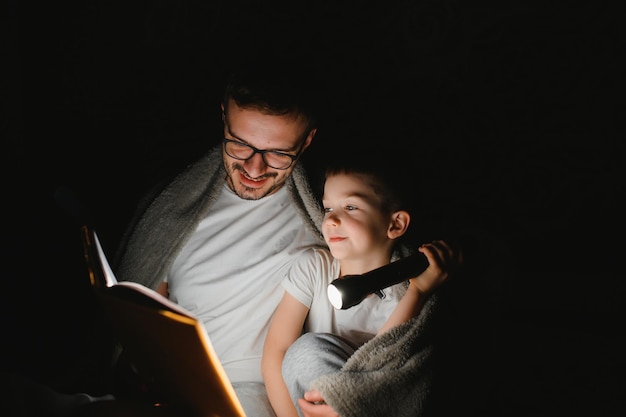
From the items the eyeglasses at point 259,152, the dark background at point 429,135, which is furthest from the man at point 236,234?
the dark background at point 429,135

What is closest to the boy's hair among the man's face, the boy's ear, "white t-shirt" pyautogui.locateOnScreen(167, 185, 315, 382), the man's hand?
the boy's ear

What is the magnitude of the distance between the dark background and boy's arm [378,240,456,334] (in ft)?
0.32

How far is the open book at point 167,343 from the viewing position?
23.8 inches

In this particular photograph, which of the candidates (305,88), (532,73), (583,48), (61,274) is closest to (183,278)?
(61,274)

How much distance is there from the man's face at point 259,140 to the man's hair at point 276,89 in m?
0.02

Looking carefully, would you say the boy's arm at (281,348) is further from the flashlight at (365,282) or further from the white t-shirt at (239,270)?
the flashlight at (365,282)

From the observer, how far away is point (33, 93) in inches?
48.6

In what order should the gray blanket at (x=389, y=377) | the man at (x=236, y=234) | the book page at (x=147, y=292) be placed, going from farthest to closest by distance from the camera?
1. the man at (x=236, y=234)
2. the gray blanket at (x=389, y=377)
3. the book page at (x=147, y=292)

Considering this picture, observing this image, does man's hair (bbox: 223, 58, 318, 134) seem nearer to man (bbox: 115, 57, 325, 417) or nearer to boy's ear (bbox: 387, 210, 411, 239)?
man (bbox: 115, 57, 325, 417)

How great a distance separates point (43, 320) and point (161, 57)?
770 millimetres

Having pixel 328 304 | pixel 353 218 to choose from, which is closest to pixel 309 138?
pixel 353 218

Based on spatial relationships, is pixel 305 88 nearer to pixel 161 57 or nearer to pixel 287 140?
pixel 287 140

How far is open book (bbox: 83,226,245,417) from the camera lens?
1.98ft

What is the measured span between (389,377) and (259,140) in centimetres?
52
